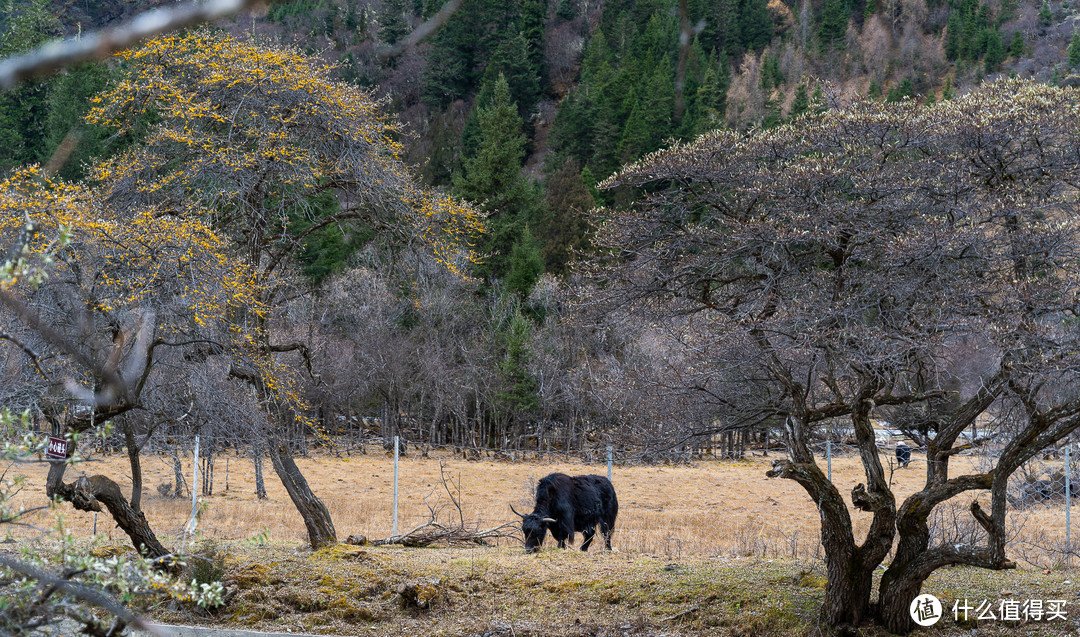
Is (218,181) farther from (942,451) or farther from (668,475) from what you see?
(668,475)

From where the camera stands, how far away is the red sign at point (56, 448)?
19.3ft

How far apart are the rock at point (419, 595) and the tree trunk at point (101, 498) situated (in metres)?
2.46

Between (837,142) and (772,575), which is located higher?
(837,142)

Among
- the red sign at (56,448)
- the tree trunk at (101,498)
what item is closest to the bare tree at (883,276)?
the red sign at (56,448)

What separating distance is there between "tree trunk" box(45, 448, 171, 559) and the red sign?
133 centimetres

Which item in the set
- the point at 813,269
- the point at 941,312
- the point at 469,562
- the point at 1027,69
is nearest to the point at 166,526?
the point at 469,562

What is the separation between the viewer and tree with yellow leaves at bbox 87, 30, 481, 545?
10359mm

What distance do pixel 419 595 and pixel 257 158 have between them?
5702 millimetres

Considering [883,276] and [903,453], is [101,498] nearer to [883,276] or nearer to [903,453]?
[883,276]

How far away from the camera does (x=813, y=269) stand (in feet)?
27.8

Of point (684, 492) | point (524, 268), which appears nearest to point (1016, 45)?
point (524, 268)

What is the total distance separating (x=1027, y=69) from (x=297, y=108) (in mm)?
55802

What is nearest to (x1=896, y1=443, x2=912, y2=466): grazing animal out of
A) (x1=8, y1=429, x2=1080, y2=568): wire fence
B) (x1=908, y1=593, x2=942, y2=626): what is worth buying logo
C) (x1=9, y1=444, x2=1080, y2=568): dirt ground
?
(x1=8, y1=429, x2=1080, y2=568): wire fence

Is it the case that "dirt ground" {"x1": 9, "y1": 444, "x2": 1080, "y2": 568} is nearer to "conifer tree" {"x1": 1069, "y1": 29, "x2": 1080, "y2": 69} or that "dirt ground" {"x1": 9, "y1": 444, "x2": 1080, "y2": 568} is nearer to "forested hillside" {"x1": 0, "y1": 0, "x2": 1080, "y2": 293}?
"forested hillside" {"x1": 0, "y1": 0, "x2": 1080, "y2": 293}
